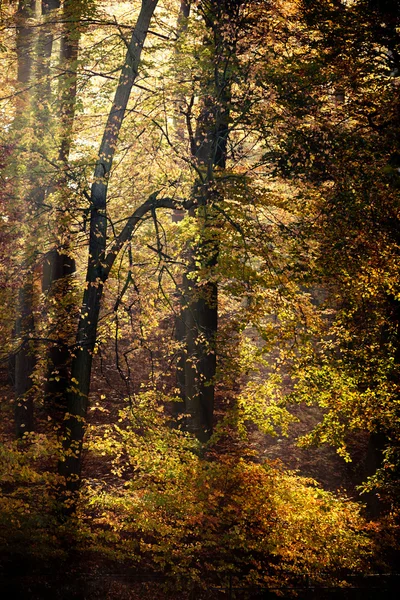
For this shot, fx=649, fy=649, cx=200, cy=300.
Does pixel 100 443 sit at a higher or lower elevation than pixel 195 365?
lower

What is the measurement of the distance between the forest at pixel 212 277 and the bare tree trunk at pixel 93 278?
0.12 feet

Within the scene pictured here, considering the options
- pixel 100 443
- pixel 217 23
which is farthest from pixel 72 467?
pixel 217 23

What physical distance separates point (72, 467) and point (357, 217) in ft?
22.4

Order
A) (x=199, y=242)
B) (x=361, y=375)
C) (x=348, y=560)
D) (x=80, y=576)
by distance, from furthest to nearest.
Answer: (x=361, y=375)
(x=199, y=242)
(x=348, y=560)
(x=80, y=576)

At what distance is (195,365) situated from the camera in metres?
13.2

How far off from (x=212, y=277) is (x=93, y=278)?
2210mm

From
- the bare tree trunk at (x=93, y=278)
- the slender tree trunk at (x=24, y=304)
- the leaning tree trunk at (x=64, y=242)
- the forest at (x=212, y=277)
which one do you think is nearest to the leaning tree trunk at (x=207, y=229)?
the forest at (x=212, y=277)

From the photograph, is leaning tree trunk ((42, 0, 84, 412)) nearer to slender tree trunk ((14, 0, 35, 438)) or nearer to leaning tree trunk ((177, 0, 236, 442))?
slender tree trunk ((14, 0, 35, 438))

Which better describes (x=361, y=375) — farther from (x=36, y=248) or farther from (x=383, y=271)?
(x=36, y=248)

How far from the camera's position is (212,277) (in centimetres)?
1167

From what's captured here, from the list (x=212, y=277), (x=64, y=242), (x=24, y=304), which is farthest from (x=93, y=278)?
(x=24, y=304)

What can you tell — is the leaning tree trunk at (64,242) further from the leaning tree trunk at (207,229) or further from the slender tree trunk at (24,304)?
the leaning tree trunk at (207,229)

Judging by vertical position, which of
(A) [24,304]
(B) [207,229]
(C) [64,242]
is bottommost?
(A) [24,304]

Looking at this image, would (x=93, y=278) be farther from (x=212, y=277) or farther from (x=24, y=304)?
(x=24, y=304)
